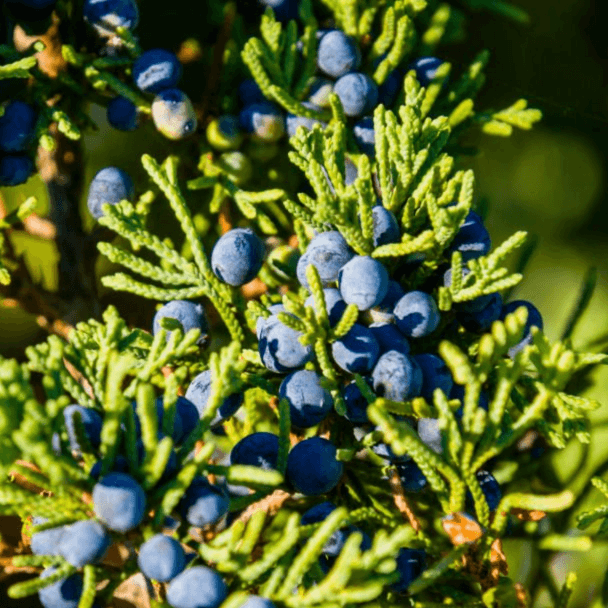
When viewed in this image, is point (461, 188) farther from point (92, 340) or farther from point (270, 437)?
point (92, 340)

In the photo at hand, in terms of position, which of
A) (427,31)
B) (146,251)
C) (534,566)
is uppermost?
(427,31)

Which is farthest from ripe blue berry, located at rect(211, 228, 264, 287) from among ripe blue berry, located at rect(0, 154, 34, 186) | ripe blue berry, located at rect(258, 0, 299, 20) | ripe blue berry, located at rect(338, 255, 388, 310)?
ripe blue berry, located at rect(258, 0, 299, 20)

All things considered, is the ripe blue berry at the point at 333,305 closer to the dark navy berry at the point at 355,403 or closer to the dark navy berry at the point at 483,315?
the dark navy berry at the point at 355,403

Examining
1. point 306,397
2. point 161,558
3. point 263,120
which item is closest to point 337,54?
point 263,120

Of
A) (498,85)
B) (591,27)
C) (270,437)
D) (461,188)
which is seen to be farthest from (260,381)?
(591,27)

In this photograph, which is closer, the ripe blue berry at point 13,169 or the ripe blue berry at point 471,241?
the ripe blue berry at point 471,241

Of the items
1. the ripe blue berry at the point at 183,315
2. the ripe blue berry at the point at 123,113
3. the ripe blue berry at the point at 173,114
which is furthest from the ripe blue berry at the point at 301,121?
the ripe blue berry at the point at 183,315
